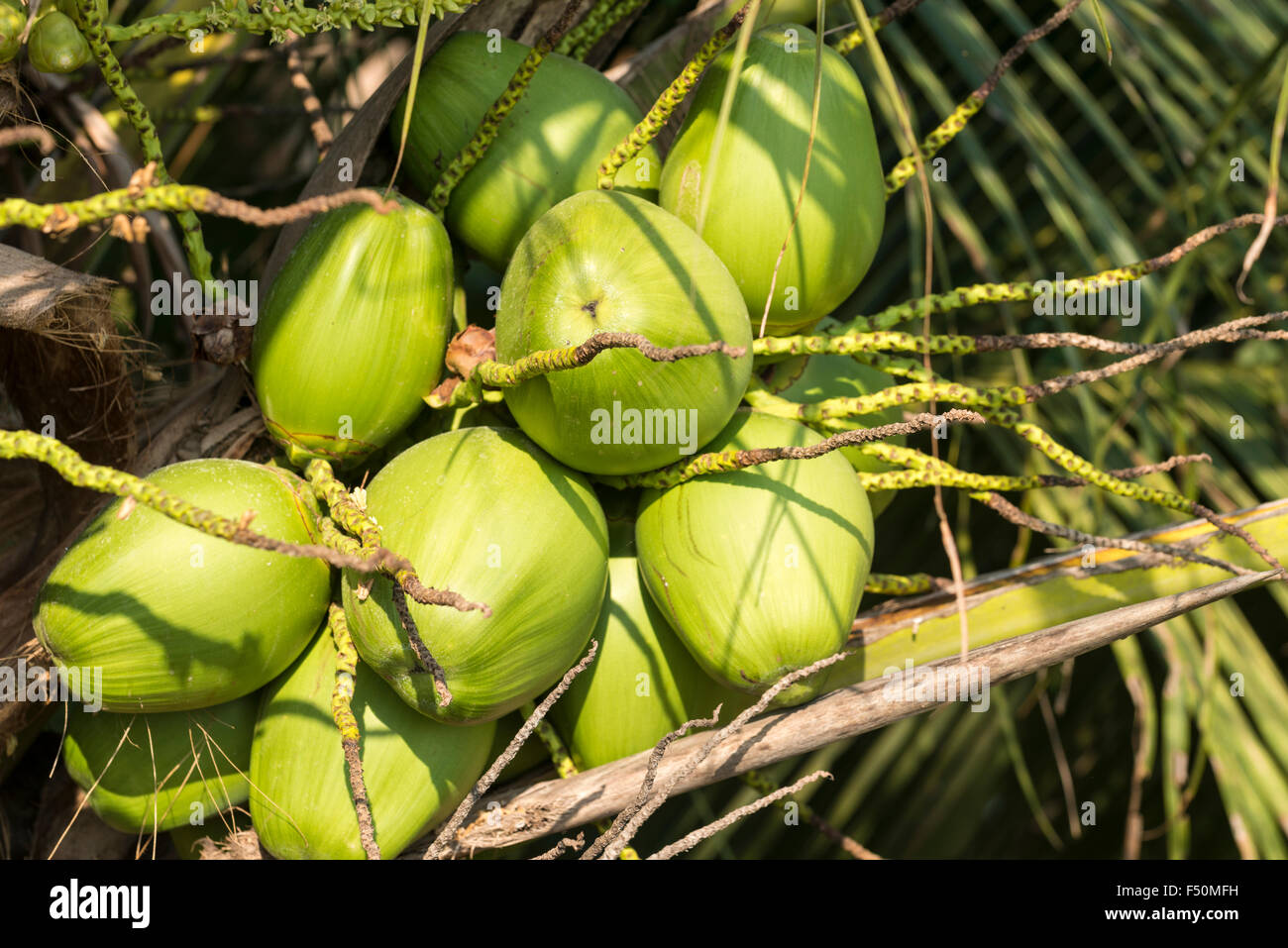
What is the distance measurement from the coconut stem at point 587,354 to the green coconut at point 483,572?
0.08 meters

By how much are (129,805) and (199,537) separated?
0.28 m

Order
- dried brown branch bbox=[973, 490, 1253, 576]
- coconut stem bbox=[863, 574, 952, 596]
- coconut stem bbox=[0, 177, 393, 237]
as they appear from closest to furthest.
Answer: coconut stem bbox=[0, 177, 393, 237], dried brown branch bbox=[973, 490, 1253, 576], coconut stem bbox=[863, 574, 952, 596]

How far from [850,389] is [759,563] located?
0.26 metres

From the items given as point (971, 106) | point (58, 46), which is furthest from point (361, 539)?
point (971, 106)

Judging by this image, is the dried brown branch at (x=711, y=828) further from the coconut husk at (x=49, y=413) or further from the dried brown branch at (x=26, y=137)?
the dried brown branch at (x=26, y=137)

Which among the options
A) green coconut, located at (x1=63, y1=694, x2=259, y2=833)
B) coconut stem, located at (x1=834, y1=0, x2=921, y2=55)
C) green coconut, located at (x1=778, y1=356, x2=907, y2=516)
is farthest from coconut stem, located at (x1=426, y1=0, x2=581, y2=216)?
green coconut, located at (x1=63, y1=694, x2=259, y2=833)

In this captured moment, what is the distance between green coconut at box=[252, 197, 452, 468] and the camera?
82 cm

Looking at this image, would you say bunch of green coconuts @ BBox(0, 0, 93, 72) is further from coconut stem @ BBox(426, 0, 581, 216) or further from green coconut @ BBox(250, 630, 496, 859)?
green coconut @ BBox(250, 630, 496, 859)

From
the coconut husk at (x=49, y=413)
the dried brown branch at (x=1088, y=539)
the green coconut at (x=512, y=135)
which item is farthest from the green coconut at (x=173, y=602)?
the dried brown branch at (x=1088, y=539)

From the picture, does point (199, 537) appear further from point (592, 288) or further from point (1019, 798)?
point (1019, 798)

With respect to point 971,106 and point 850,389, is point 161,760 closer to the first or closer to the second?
point 850,389

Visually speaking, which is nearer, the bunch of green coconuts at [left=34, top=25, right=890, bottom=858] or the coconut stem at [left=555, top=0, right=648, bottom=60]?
the bunch of green coconuts at [left=34, top=25, right=890, bottom=858]

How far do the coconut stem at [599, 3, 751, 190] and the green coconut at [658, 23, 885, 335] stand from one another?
0.04 meters

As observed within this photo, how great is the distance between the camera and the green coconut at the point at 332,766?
0.81 meters
